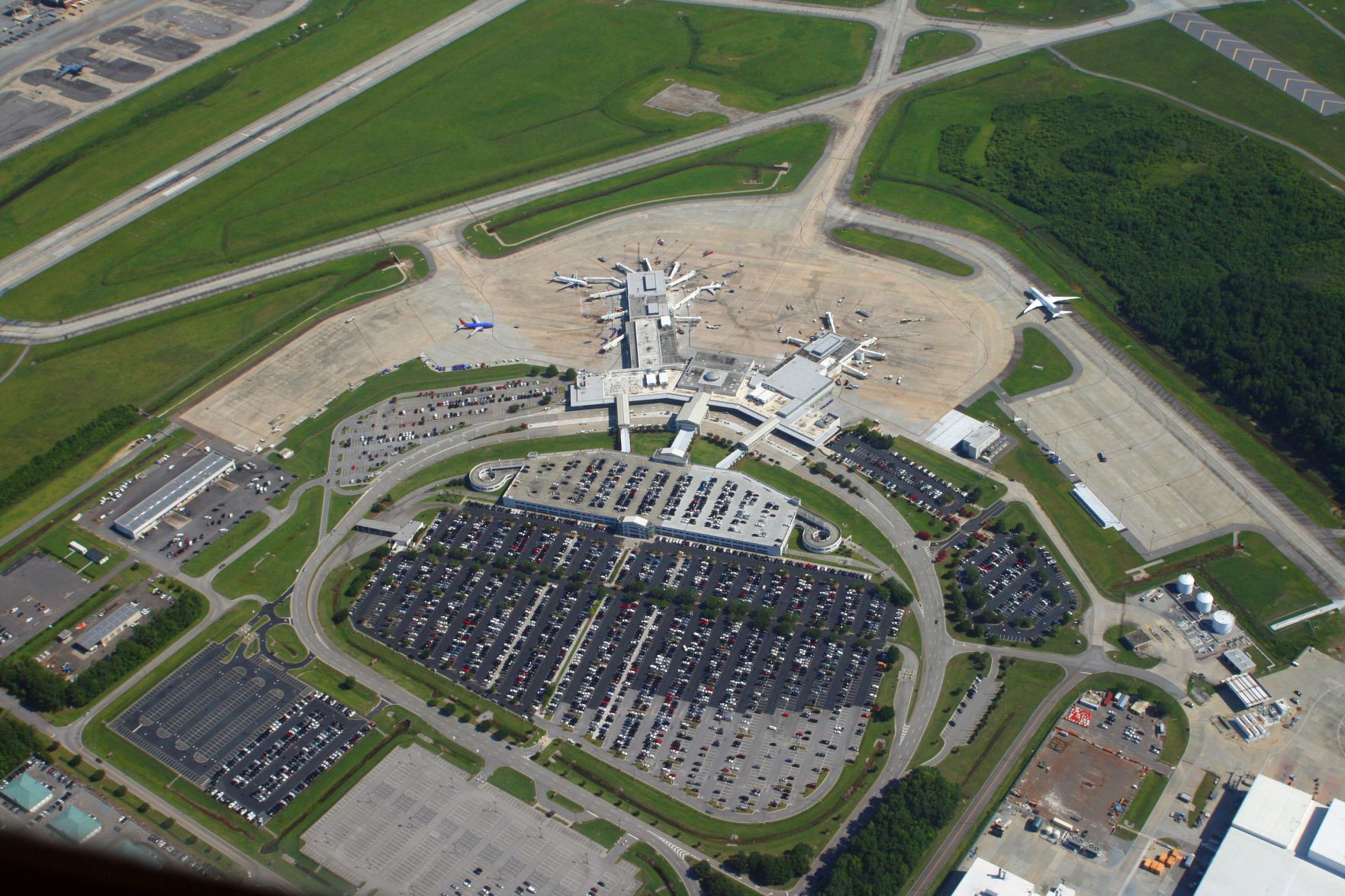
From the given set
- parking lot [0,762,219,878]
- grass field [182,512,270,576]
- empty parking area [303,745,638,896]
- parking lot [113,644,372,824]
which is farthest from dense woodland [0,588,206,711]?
empty parking area [303,745,638,896]

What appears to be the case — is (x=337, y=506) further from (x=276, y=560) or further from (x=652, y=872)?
(x=652, y=872)

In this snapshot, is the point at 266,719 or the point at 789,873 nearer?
the point at 789,873

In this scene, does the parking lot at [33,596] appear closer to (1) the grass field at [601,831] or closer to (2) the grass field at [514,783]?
(2) the grass field at [514,783]

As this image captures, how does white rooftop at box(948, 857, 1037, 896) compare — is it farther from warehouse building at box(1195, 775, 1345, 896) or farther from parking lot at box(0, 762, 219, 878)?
parking lot at box(0, 762, 219, 878)

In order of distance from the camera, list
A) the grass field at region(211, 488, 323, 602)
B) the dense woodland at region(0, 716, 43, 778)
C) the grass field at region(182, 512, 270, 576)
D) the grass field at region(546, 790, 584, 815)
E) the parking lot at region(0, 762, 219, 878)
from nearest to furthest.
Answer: the parking lot at region(0, 762, 219, 878) < the grass field at region(546, 790, 584, 815) < the dense woodland at region(0, 716, 43, 778) < the grass field at region(211, 488, 323, 602) < the grass field at region(182, 512, 270, 576)

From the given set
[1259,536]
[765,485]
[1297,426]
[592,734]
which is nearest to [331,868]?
[592,734]

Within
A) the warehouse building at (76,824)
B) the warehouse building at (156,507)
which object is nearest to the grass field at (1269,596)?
the warehouse building at (76,824)

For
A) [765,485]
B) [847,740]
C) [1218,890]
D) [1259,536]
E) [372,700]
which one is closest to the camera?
[1218,890]

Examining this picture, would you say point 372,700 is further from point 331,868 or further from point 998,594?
point 998,594
